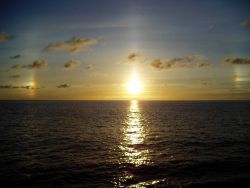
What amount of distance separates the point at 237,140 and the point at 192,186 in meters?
30.9

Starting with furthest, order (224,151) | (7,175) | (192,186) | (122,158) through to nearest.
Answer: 1. (224,151)
2. (122,158)
3. (7,175)
4. (192,186)

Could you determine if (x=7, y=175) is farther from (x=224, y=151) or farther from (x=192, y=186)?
(x=224, y=151)

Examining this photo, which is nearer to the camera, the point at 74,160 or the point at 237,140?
the point at 74,160

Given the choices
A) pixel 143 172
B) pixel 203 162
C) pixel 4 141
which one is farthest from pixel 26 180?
pixel 4 141

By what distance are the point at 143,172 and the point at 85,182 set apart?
7518 millimetres

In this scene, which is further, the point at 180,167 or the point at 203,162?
the point at 203,162

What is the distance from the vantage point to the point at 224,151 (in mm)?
41969

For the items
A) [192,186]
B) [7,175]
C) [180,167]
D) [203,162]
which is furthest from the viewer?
[203,162]

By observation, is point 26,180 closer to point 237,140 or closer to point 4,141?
point 4,141

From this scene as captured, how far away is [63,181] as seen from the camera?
1075 inches

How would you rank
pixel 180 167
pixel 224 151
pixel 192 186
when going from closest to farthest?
pixel 192 186, pixel 180 167, pixel 224 151

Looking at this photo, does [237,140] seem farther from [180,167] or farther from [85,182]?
[85,182]

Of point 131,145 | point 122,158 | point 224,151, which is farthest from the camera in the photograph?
point 131,145

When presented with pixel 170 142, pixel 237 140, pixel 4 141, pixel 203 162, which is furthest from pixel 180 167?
pixel 4 141
